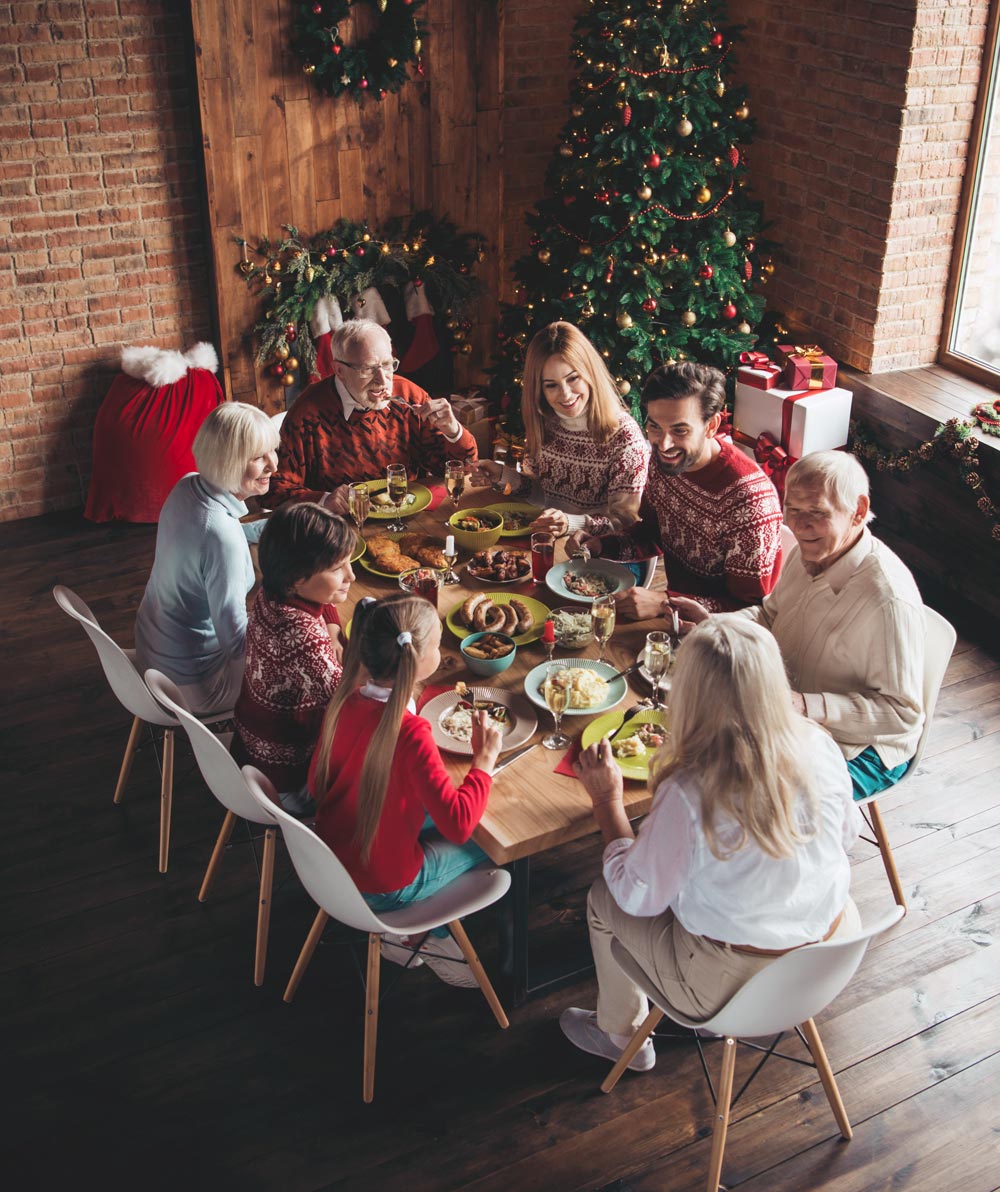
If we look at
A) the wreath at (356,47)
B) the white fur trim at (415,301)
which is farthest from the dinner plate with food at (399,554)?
the wreath at (356,47)

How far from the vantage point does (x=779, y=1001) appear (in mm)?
2383

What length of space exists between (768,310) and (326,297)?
2215 mm

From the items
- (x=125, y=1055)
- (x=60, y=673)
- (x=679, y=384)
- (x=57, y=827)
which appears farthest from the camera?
(x=60, y=673)

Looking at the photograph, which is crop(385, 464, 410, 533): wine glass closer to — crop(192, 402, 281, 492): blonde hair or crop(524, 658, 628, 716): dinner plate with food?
crop(192, 402, 281, 492): blonde hair

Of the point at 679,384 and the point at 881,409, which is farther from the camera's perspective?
the point at 881,409

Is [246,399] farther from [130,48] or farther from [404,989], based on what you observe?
[404,989]

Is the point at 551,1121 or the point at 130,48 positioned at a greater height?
the point at 130,48

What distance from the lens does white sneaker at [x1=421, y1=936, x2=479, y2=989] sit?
324 centimetres

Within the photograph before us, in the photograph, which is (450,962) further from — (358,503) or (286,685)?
(358,503)

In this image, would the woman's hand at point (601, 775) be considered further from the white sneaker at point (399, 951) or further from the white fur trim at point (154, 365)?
the white fur trim at point (154, 365)

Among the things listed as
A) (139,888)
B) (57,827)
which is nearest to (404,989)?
(139,888)

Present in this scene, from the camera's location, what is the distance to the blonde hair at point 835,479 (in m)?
2.91

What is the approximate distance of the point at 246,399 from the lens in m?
6.12

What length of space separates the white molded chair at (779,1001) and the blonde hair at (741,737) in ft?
0.71
